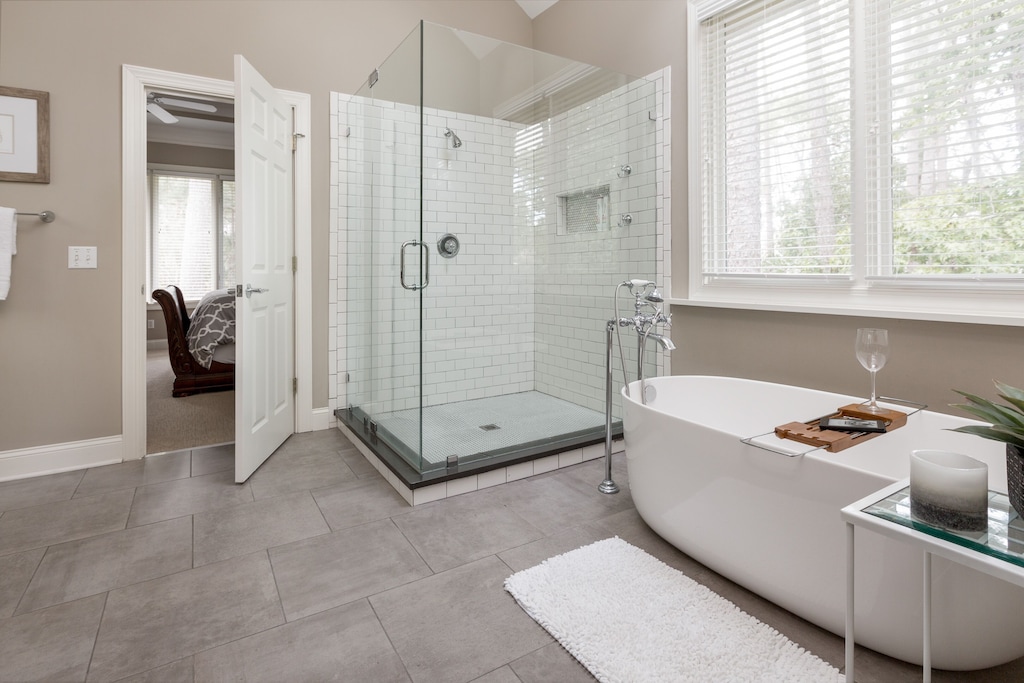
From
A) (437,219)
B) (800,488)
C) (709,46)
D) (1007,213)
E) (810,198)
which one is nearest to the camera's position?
(800,488)

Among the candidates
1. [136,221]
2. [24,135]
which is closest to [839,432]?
[136,221]

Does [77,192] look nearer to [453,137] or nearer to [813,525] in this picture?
[453,137]

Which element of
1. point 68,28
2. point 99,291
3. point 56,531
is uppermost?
point 68,28

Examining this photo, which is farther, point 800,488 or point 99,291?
point 99,291

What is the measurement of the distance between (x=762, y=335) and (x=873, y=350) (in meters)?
0.79

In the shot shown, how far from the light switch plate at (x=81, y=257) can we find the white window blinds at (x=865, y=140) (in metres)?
3.27

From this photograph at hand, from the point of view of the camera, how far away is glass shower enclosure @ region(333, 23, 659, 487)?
2633mm

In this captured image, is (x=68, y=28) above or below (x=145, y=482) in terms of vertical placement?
above

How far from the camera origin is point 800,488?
148cm

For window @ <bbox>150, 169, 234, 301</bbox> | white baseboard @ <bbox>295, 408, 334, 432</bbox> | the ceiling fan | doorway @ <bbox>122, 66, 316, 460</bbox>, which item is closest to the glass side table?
white baseboard @ <bbox>295, 408, 334, 432</bbox>

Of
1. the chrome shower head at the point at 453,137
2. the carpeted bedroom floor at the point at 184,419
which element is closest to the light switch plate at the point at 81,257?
the carpeted bedroom floor at the point at 184,419

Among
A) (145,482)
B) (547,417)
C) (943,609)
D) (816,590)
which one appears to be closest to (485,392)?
(547,417)

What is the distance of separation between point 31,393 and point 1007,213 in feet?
14.3

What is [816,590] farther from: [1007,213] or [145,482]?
[145,482]
